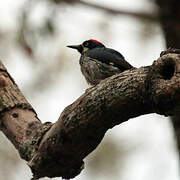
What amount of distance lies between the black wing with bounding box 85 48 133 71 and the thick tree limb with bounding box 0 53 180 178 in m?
1.49

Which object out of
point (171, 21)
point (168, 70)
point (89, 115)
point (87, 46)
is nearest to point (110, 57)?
point (87, 46)

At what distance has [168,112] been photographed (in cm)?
301

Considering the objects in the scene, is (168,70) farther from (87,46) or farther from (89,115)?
(87,46)

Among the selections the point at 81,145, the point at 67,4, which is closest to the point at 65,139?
the point at 81,145

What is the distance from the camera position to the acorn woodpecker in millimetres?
5514

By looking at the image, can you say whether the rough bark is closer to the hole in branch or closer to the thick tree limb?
the thick tree limb

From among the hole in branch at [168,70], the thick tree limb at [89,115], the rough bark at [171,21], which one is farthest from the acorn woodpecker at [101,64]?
the hole in branch at [168,70]

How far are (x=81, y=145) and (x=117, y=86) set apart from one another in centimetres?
56

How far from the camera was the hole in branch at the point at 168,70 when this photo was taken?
2.98 metres

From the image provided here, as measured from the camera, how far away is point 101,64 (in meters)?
5.67

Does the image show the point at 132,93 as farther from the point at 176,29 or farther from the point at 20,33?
the point at 20,33

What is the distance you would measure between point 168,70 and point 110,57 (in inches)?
109

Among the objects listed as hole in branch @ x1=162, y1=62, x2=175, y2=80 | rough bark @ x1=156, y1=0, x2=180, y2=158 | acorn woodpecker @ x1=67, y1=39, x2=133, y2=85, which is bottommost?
acorn woodpecker @ x1=67, y1=39, x2=133, y2=85

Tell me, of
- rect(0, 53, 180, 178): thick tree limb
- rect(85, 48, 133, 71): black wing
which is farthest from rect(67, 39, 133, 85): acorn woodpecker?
rect(0, 53, 180, 178): thick tree limb
